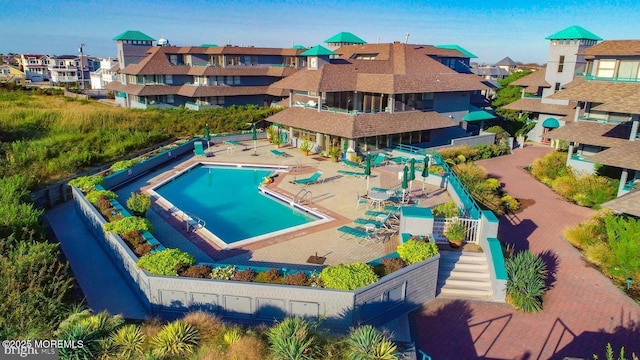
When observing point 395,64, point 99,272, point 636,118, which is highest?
point 395,64

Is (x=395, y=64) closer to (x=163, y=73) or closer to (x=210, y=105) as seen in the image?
(x=210, y=105)

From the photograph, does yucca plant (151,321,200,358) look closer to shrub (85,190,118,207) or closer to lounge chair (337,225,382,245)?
lounge chair (337,225,382,245)

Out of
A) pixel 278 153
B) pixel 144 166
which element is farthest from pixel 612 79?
pixel 144 166

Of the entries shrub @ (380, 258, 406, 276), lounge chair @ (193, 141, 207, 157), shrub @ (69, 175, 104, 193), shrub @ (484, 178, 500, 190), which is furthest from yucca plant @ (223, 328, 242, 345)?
lounge chair @ (193, 141, 207, 157)

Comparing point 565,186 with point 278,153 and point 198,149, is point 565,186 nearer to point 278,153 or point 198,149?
point 278,153

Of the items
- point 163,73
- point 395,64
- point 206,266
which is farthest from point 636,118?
point 163,73

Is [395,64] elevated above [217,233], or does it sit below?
above
